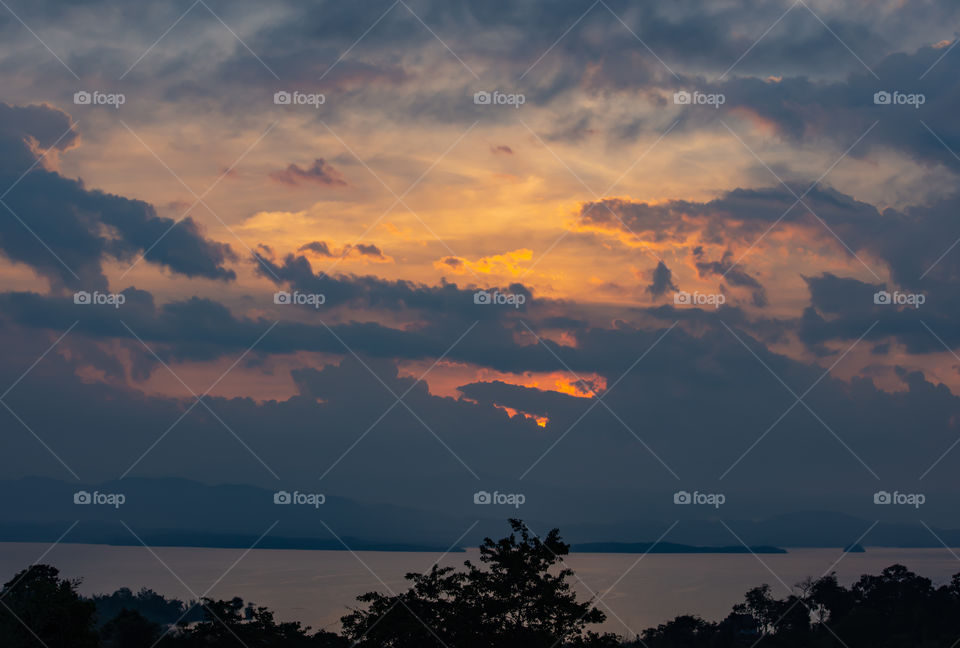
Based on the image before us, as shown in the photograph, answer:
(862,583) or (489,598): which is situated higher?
(862,583)

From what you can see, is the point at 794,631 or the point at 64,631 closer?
the point at 64,631

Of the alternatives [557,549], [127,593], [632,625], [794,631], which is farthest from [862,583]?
[127,593]

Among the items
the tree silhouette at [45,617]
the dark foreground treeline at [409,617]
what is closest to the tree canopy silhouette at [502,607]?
the dark foreground treeline at [409,617]

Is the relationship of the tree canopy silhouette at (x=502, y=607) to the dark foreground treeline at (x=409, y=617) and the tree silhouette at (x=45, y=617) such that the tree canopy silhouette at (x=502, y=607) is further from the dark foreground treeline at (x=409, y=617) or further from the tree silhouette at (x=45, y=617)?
the tree silhouette at (x=45, y=617)

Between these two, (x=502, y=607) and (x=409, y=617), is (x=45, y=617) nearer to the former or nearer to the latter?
(x=409, y=617)

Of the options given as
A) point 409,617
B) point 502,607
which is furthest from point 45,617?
point 502,607

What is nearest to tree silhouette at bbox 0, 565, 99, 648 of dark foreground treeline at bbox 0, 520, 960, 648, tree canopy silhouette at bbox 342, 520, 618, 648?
dark foreground treeline at bbox 0, 520, 960, 648

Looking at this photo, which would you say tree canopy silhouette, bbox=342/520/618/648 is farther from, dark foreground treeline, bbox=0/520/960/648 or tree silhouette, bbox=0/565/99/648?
tree silhouette, bbox=0/565/99/648

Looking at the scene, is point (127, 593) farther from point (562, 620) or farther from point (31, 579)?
point (562, 620)

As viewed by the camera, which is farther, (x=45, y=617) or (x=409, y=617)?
(x=409, y=617)

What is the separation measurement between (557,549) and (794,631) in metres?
77.5

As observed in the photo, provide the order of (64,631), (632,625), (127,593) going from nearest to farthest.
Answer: (64,631) → (632,625) → (127,593)

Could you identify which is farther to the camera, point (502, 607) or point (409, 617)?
→ point (409, 617)

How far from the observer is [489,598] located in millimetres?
34125
